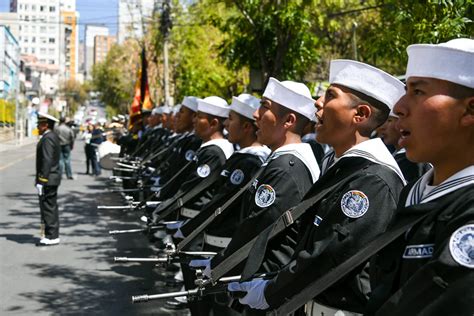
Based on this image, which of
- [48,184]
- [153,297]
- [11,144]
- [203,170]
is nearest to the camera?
[153,297]

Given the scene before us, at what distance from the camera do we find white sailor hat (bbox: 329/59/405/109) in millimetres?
3168

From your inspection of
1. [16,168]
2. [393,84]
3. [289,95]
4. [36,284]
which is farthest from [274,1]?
[16,168]

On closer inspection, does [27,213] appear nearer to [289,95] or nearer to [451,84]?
[289,95]

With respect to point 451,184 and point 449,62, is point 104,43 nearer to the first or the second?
point 449,62

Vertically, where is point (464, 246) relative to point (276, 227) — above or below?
above

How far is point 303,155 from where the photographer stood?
3.89 m

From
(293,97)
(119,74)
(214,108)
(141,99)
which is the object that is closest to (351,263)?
(293,97)

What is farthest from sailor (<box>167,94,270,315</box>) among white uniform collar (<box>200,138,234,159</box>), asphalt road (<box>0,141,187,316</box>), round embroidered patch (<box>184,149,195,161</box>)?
Result: round embroidered patch (<box>184,149,195,161</box>)

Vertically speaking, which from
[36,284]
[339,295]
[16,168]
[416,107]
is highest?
[416,107]

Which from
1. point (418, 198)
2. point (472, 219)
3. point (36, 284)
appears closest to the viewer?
point (472, 219)

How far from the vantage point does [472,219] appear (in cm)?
187

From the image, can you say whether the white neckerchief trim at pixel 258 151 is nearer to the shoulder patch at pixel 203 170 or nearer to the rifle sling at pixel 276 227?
the shoulder patch at pixel 203 170

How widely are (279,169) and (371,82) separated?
0.79 metres

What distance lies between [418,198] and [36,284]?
6.18 metres
